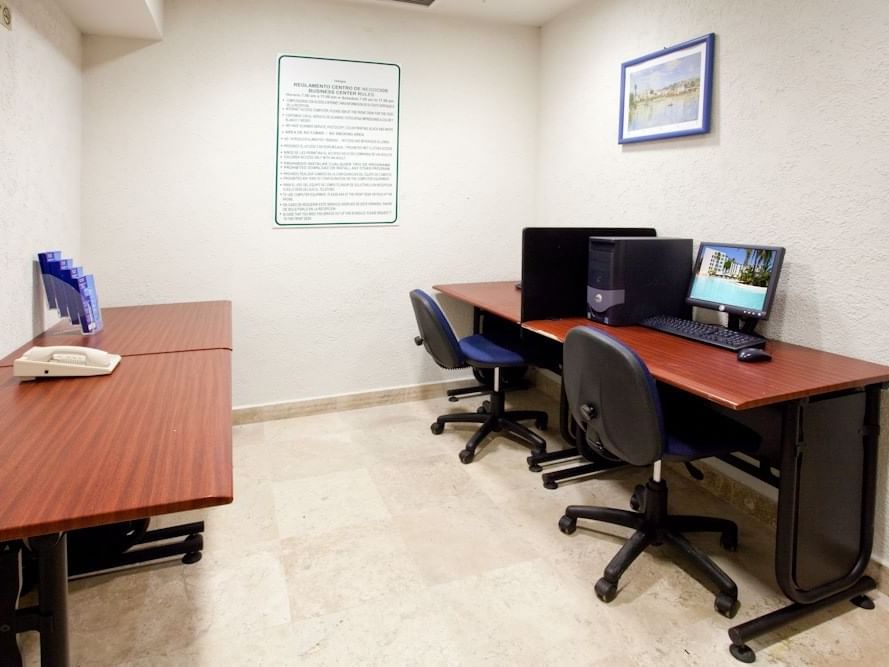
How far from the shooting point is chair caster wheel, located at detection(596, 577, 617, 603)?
180 centimetres

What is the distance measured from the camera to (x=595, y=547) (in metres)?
2.10

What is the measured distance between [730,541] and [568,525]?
0.59 metres

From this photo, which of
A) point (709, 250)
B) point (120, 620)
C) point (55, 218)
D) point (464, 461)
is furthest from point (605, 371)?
point (55, 218)

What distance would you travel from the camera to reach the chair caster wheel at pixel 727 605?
5.69 ft

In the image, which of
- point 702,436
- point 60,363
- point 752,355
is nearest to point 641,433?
point 702,436

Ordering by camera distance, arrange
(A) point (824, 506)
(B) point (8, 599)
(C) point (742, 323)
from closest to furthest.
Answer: (B) point (8, 599) → (A) point (824, 506) → (C) point (742, 323)

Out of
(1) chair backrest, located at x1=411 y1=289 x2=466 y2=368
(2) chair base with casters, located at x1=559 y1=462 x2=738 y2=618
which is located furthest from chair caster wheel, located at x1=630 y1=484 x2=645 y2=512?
(1) chair backrest, located at x1=411 y1=289 x2=466 y2=368

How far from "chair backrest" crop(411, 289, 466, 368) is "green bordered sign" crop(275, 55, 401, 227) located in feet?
2.76

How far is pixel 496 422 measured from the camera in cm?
305

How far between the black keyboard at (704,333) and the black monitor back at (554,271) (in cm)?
36

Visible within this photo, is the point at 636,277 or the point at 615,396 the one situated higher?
the point at 636,277

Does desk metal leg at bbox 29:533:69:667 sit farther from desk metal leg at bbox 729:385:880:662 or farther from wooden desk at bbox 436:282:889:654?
desk metal leg at bbox 729:385:880:662

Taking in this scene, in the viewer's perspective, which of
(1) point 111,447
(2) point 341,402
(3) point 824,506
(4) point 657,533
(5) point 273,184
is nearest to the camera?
(1) point 111,447

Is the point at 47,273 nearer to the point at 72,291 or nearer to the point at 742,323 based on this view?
the point at 72,291
